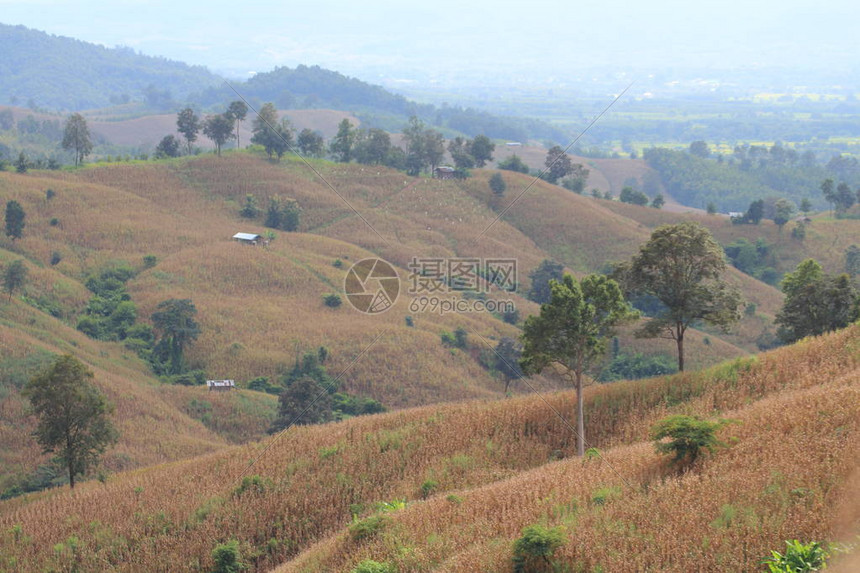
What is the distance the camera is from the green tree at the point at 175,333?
178 feet

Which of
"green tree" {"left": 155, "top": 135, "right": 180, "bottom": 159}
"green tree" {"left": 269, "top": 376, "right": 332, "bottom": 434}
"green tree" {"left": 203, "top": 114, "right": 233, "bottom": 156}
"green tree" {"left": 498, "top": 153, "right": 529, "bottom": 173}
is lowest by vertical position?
"green tree" {"left": 269, "top": 376, "right": 332, "bottom": 434}

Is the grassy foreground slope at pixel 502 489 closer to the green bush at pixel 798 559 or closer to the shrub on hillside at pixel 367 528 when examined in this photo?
the shrub on hillside at pixel 367 528

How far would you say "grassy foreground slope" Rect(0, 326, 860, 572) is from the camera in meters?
12.9

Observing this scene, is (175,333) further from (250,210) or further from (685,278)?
(685,278)

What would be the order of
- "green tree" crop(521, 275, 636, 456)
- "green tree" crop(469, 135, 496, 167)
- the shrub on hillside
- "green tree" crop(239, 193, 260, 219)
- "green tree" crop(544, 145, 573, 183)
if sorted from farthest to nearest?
1. "green tree" crop(544, 145, 573, 183)
2. "green tree" crop(469, 135, 496, 167)
3. "green tree" crop(239, 193, 260, 219)
4. "green tree" crop(521, 275, 636, 456)
5. the shrub on hillside

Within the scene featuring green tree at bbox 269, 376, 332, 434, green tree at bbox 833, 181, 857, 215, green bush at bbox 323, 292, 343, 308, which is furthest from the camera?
green tree at bbox 833, 181, 857, 215

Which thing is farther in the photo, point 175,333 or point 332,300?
point 332,300

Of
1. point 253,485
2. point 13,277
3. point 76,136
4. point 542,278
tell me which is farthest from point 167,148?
point 253,485

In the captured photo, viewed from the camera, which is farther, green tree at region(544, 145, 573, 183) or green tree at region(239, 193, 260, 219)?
green tree at region(544, 145, 573, 183)

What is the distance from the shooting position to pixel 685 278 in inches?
1009

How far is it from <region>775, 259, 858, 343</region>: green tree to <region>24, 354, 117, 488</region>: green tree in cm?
2848

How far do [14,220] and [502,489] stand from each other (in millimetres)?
64535

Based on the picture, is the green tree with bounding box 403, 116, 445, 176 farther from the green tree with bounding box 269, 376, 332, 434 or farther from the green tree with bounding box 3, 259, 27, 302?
the green tree with bounding box 269, 376, 332, 434

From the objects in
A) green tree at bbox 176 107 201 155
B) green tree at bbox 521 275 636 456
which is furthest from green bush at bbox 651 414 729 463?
green tree at bbox 176 107 201 155
